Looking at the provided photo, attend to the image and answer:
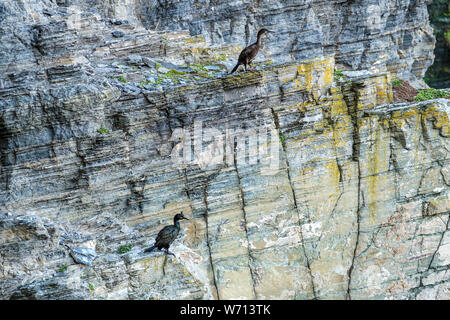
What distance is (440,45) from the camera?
34250 mm

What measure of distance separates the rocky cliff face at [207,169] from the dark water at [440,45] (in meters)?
18.5

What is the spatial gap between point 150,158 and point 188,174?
1.10 metres

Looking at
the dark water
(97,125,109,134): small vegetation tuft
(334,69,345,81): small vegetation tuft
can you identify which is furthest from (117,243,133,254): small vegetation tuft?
the dark water

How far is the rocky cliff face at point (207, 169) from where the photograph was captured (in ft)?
46.8

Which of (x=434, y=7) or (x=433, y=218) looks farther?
(x=434, y=7)

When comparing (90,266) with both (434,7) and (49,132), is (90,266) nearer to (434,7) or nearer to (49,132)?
(49,132)

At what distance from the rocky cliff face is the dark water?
728 inches

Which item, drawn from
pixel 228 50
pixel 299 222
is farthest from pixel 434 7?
pixel 299 222

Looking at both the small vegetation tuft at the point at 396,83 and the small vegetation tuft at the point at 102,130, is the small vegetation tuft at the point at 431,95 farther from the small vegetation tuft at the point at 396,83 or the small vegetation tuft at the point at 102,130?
the small vegetation tuft at the point at 102,130

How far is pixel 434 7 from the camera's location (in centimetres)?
3472

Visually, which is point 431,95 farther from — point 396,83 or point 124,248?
point 124,248

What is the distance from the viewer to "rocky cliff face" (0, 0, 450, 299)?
46.8 feet

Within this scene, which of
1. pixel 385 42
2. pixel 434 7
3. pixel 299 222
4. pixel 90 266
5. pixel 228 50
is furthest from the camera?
pixel 434 7

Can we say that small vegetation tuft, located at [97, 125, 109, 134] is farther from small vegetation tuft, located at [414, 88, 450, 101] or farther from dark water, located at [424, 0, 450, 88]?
dark water, located at [424, 0, 450, 88]
